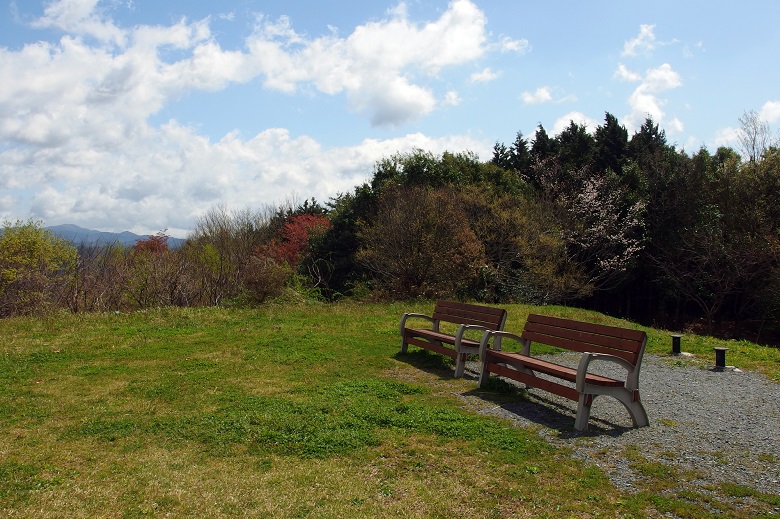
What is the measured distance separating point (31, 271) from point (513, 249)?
13710 mm

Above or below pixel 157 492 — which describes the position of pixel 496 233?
above

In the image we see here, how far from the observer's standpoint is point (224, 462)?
4434 mm

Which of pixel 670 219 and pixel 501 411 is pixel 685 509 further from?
pixel 670 219

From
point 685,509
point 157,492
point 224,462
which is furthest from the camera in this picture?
point 224,462

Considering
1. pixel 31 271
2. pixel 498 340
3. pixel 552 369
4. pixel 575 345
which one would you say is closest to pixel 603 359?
pixel 552 369

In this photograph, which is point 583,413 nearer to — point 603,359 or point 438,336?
point 603,359

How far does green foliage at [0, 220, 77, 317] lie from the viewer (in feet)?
42.9

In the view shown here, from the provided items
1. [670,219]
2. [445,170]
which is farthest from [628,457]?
[670,219]

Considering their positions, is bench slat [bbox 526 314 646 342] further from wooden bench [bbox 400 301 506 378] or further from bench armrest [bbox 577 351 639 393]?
wooden bench [bbox 400 301 506 378]

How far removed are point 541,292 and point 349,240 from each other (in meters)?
8.05

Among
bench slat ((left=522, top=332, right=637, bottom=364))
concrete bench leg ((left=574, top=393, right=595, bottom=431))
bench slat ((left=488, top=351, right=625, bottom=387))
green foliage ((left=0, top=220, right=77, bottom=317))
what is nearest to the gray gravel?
concrete bench leg ((left=574, top=393, right=595, bottom=431))

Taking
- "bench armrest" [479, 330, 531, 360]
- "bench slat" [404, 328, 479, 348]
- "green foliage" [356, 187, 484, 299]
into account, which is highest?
"green foliage" [356, 187, 484, 299]

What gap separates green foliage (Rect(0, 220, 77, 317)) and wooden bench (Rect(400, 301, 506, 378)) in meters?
9.23

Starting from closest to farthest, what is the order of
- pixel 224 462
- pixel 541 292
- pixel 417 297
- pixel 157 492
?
pixel 157 492
pixel 224 462
pixel 417 297
pixel 541 292
